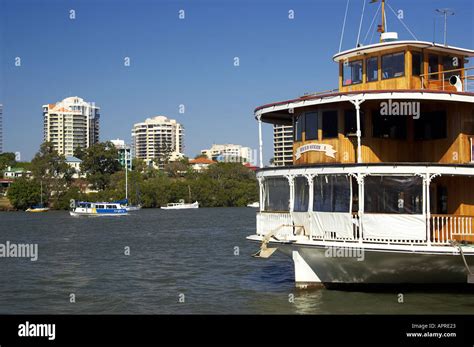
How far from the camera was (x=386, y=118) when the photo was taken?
65.4 ft

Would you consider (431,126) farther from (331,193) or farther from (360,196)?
(331,193)

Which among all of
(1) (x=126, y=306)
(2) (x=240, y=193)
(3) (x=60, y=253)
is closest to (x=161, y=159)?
(2) (x=240, y=193)

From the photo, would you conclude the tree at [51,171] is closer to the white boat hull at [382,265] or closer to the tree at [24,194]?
the tree at [24,194]

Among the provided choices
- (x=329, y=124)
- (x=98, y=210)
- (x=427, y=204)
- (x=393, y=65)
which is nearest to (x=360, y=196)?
(x=427, y=204)

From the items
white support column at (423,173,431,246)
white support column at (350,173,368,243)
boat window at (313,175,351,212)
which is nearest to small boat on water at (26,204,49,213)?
boat window at (313,175,351,212)

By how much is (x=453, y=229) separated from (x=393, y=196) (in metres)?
2.04

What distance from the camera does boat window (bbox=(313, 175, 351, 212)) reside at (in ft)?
62.3

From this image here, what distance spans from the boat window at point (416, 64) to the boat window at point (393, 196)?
397 cm

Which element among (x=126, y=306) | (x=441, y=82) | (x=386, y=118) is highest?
(x=441, y=82)

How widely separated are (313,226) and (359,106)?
383cm

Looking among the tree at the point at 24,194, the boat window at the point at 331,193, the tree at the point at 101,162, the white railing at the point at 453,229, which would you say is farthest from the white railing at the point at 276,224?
the tree at the point at 101,162

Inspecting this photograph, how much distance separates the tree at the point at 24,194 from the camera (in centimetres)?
12369
